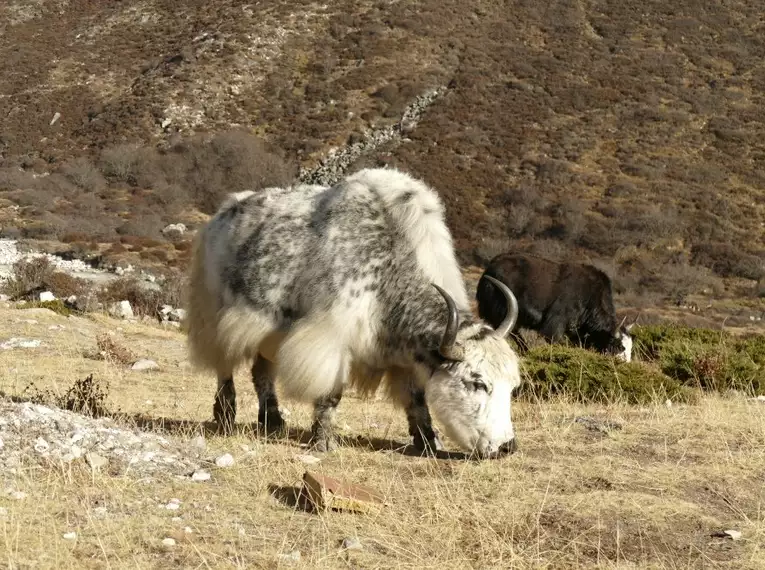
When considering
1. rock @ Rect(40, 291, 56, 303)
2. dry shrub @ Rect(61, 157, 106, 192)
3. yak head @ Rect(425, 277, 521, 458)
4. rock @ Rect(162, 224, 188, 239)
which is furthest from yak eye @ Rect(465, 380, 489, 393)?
dry shrub @ Rect(61, 157, 106, 192)

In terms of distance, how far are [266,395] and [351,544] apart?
3.02 metres

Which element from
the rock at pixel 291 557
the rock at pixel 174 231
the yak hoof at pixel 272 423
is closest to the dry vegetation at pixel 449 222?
the rock at pixel 291 557

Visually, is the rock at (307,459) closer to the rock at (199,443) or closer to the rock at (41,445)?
the rock at (199,443)

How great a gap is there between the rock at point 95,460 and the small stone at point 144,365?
612cm

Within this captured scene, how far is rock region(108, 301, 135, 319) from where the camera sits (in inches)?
648

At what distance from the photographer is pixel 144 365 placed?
1094cm

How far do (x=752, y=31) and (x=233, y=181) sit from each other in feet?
94.8

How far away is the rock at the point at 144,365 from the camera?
1083 centimetres

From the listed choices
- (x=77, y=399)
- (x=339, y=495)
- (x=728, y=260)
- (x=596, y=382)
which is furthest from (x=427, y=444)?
(x=728, y=260)

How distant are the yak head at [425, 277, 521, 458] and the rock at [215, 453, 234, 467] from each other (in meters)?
1.35

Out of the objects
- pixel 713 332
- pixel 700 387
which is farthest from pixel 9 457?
pixel 713 332

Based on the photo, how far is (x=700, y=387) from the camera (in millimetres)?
9406

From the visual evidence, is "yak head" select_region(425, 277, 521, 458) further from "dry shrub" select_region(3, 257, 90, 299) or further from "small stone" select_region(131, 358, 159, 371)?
"dry shrub" select_region(3, 257, 90, 299)

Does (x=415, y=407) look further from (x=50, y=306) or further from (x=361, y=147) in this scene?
(x=361, y=147)
